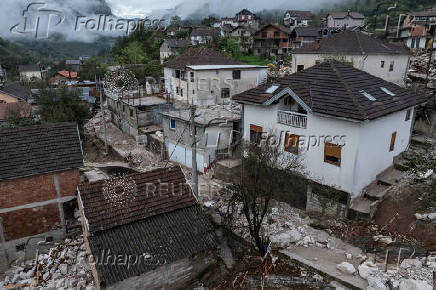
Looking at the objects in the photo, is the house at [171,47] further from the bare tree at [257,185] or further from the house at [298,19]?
→ the bare tree at [257,185]

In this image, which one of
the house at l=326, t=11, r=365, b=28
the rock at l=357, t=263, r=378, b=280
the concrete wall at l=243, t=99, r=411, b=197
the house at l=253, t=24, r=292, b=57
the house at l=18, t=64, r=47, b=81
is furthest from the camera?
the house at l=18, t=64, r=47, b=81

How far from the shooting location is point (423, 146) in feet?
56.7

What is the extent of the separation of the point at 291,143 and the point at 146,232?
7901mm

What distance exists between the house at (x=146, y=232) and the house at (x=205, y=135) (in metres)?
7.67

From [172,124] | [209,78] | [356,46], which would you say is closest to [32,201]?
[172,124]

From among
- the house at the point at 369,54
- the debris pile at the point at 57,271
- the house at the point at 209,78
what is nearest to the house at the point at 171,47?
the house at the point at 209,78

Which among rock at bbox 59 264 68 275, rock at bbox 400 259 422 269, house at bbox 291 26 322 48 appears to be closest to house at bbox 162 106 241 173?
rock at bbox 59 264 68 275

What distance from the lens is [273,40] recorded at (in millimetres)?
58000

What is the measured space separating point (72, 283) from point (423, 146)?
18.7 meters

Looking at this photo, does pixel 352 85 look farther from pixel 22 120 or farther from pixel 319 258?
pixel 22 120

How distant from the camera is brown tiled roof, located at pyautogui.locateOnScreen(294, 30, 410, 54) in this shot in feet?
92.6

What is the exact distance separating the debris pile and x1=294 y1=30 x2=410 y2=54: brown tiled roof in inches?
1073

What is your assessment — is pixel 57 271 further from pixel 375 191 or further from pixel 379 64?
pixel 379 64

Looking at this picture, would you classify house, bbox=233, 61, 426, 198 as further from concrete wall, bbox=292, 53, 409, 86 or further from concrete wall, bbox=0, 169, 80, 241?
concrete wall, bbox=292, 53, 409, 86
